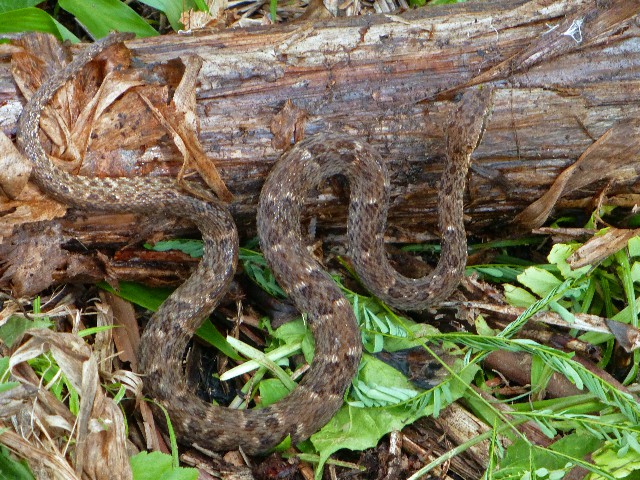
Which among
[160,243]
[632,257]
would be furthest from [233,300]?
[632,257]

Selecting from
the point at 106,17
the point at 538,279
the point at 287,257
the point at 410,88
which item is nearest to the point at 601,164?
the point at 538,279

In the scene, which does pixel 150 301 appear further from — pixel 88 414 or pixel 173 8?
pixel 173 8

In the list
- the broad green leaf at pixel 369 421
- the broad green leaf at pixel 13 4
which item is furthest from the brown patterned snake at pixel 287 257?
the broad green leaf at pixel 13 4

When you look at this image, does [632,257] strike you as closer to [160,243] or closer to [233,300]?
[233,300]

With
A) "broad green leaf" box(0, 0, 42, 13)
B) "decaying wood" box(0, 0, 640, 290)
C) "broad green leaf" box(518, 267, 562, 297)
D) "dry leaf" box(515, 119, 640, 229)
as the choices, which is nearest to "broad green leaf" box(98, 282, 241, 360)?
"decaying wood" box(0, 0, 640, 290)

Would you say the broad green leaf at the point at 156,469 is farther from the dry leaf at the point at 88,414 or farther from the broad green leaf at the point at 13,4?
the broad green leaf at the point at 13,4

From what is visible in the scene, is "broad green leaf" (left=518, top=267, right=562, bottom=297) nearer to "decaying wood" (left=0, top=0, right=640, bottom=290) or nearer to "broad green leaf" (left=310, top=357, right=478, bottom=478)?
"decaying wood" (left=0, top=0, right=640, bottom=290)
